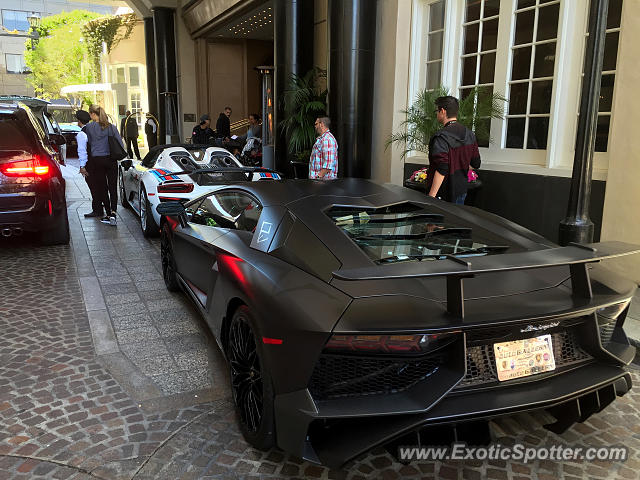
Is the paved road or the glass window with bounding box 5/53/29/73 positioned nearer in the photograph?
the paved road

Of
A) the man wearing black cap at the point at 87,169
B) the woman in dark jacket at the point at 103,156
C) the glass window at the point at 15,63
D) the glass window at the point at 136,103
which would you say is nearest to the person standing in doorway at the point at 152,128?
the glass window at the point at 136,103

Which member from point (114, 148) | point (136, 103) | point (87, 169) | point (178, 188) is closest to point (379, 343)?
point (178, 188)

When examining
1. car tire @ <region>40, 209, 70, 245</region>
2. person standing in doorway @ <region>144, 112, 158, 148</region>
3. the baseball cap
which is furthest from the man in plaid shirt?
person standing in doorway @ <region>144, 112, 158, 148</region>

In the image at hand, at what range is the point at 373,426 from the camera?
2.07m

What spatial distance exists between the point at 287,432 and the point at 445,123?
A: 439cm

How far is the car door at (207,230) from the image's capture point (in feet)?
11.2

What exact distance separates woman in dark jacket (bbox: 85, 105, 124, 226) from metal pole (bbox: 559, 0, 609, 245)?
706 cm

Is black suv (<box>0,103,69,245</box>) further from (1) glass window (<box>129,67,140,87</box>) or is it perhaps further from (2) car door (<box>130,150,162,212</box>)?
(1) glass window (<box>129,67,140,87</box>)

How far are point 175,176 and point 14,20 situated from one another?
77147 millimetres

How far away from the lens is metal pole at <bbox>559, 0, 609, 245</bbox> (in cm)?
433

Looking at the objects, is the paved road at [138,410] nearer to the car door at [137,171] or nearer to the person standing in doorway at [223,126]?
the car door at [137,171]

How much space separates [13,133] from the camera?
6.58 m

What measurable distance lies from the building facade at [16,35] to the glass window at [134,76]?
35.9 metres

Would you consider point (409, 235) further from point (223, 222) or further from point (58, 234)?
point (58, 234)
